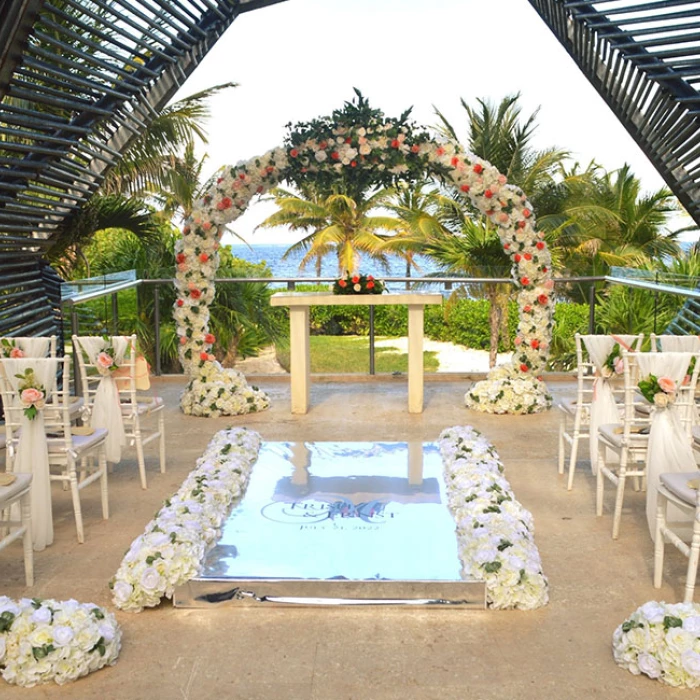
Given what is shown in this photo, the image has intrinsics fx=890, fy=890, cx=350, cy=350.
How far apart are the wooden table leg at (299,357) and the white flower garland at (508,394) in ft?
5.15

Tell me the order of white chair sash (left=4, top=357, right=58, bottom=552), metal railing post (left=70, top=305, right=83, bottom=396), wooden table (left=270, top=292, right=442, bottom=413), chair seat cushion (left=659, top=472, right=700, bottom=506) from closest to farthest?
chair seat cushion (left=659, top=472, right=700, bottom=506) < white chair sash (left=4, top=357, right=58, bottom=552) < metal railing post (left=70, top=305, right=83, bottom=396) < wooden table (left=270, top=292, right=442, bottom=413)

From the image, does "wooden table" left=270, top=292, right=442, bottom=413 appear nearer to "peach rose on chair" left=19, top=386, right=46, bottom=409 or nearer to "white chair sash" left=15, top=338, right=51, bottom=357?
"white chair sash" left=15, top=338, right=51, bottom=357

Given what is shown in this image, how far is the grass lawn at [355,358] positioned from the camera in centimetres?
1032

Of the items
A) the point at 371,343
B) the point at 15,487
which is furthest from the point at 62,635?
the point at 371,343

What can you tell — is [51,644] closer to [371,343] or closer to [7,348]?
[7,348]

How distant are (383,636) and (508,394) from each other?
4.79 metres

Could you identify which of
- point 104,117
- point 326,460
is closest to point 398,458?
point 326,460

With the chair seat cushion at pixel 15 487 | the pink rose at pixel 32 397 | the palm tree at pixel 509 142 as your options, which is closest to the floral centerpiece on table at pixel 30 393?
the pink rose at pixel 32 397

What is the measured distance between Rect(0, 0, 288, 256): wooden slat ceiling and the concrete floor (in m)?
2.74

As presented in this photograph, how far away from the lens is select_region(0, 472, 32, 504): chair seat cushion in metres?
4.00

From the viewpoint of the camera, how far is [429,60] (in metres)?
49.0

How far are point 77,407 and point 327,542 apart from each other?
2320 millimetres

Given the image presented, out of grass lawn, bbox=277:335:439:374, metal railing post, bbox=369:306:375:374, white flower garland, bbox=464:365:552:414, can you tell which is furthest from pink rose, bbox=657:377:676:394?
metal railing post, bbox=369:306:375:374

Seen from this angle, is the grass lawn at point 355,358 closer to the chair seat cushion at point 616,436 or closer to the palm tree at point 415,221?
the chair seat cushion at point 616,436
